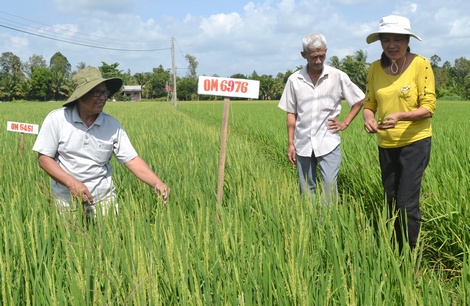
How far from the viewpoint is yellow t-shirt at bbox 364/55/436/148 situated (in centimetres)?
237

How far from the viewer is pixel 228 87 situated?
8.09ft

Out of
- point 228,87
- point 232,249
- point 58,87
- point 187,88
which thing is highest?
point 58,87

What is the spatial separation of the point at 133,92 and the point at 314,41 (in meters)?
76.6

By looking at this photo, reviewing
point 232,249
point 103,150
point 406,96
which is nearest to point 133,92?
point 103,150

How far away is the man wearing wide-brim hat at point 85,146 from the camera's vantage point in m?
2.34

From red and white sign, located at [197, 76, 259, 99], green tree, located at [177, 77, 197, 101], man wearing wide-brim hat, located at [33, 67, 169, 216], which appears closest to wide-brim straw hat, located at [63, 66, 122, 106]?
man wearing wide-brim hat, located at [33, 67, 169, 216]

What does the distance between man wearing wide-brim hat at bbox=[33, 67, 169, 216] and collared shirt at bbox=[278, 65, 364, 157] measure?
1.03m

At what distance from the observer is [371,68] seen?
262 centimetres

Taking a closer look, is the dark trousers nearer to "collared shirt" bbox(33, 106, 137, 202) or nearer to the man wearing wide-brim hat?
the man wearing wide-brim hat

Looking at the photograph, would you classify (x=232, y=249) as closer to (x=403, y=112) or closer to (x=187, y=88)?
(x=403, y=112)

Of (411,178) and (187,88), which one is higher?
(187,88)

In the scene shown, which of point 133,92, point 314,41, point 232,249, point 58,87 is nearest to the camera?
point 232,249

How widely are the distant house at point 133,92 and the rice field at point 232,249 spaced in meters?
73.9

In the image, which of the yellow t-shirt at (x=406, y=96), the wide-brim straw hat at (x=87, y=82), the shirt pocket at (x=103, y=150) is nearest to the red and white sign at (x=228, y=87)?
the wide-brim straw hat at (x=87, y=82)
